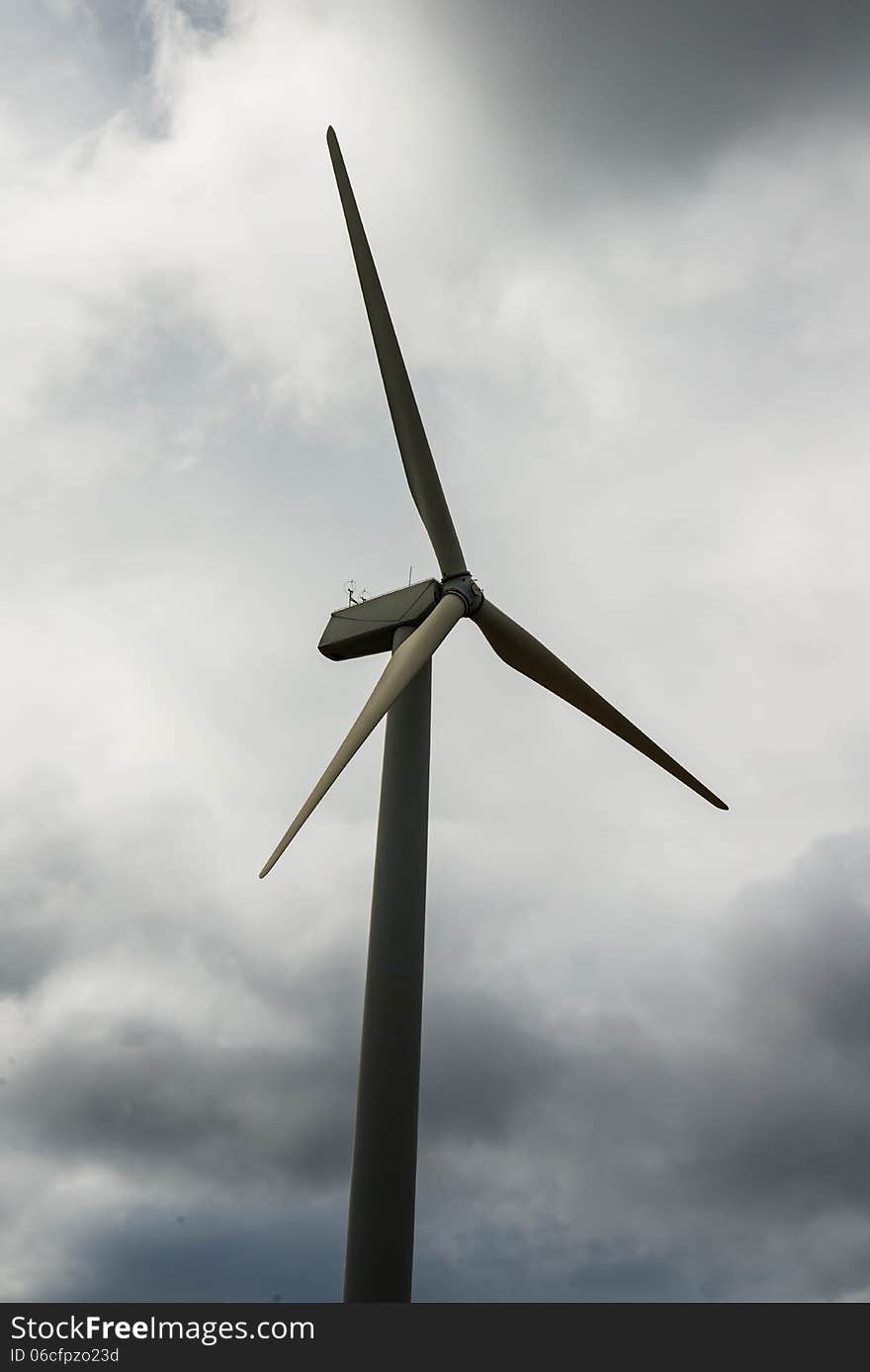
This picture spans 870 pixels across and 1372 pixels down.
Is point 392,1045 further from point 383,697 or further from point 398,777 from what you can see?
point 383,697

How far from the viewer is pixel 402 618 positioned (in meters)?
28.0

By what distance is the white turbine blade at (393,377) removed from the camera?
28.2 m

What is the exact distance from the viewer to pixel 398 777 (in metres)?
24.0

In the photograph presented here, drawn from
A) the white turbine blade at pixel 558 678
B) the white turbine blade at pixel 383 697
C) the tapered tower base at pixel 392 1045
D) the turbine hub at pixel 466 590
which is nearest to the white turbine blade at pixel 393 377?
the turbine hub at pixel 466 590

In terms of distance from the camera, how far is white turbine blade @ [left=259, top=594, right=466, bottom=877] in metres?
21.1

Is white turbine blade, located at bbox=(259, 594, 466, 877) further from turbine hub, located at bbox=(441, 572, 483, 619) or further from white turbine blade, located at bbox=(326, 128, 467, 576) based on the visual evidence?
white turbine blade, located at bbox=(326, 128, 467, 576)

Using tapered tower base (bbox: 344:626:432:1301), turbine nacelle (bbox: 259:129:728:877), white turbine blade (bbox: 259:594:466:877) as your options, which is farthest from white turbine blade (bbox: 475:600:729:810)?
tapered tower base (bbox: 344:626:432:1301)

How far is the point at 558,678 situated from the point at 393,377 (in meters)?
9.13

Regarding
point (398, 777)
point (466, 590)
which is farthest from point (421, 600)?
point (398, 777)

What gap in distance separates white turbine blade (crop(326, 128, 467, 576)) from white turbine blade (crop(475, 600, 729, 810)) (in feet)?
6.28
